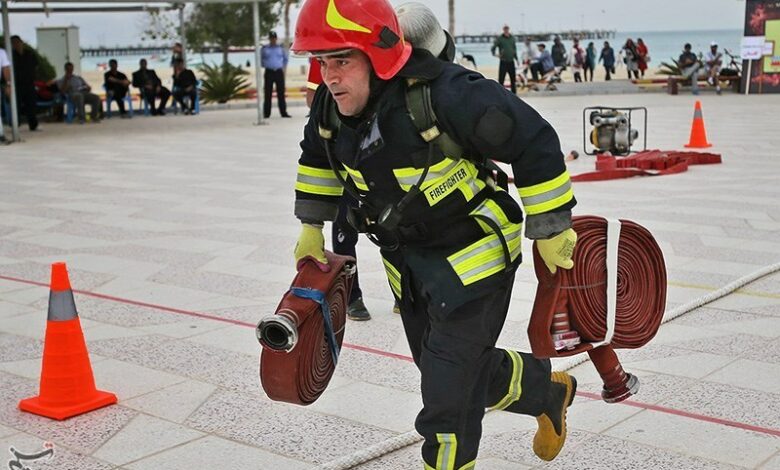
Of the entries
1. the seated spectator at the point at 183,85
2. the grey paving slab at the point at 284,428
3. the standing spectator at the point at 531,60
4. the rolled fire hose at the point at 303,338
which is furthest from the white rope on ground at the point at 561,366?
the standing spectator at the point at 531,60

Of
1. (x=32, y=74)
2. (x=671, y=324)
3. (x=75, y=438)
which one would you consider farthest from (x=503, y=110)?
(x=32, y=74)

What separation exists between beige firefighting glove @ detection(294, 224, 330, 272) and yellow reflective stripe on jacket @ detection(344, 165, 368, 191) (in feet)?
1.05

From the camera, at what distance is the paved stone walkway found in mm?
4137

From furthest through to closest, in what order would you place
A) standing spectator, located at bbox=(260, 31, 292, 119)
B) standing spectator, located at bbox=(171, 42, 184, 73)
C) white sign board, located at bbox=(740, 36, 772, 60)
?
white sign board, located at bbox=(740, 36, 772, 60)
standing spectator, located at bbox=(171, 42, 184, 73)
standing spectator, located at bbox=(260, 31, 292, 119)

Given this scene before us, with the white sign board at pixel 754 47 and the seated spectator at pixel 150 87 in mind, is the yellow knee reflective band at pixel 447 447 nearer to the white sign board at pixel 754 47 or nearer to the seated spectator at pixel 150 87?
the seated spectator at pixel 150 87

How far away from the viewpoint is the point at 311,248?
141 inches

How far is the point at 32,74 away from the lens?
66.7 ft

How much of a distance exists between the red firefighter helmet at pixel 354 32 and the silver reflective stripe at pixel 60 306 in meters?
2.06

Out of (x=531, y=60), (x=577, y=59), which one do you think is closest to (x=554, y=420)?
(x=531, y=60)

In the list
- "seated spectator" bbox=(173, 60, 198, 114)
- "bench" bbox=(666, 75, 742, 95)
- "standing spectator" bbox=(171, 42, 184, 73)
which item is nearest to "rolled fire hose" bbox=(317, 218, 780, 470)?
"seated spectator" bbox=(173, 60, 198, 114)

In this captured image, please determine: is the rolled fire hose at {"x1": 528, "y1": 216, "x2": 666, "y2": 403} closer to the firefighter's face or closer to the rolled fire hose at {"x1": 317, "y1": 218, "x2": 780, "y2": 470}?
the rolled fire hose at {"x1": 317, "y1": 218, "x2": 780, "y2": 470}

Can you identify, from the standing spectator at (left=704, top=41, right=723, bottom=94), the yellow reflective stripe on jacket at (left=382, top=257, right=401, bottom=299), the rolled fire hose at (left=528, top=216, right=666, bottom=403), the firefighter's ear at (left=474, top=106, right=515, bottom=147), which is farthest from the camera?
the standing spectator at (left=704, top=41, right=723, bottom=94)

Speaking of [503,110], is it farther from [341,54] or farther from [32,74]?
[32,74]

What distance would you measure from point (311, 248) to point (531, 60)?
105 feet
